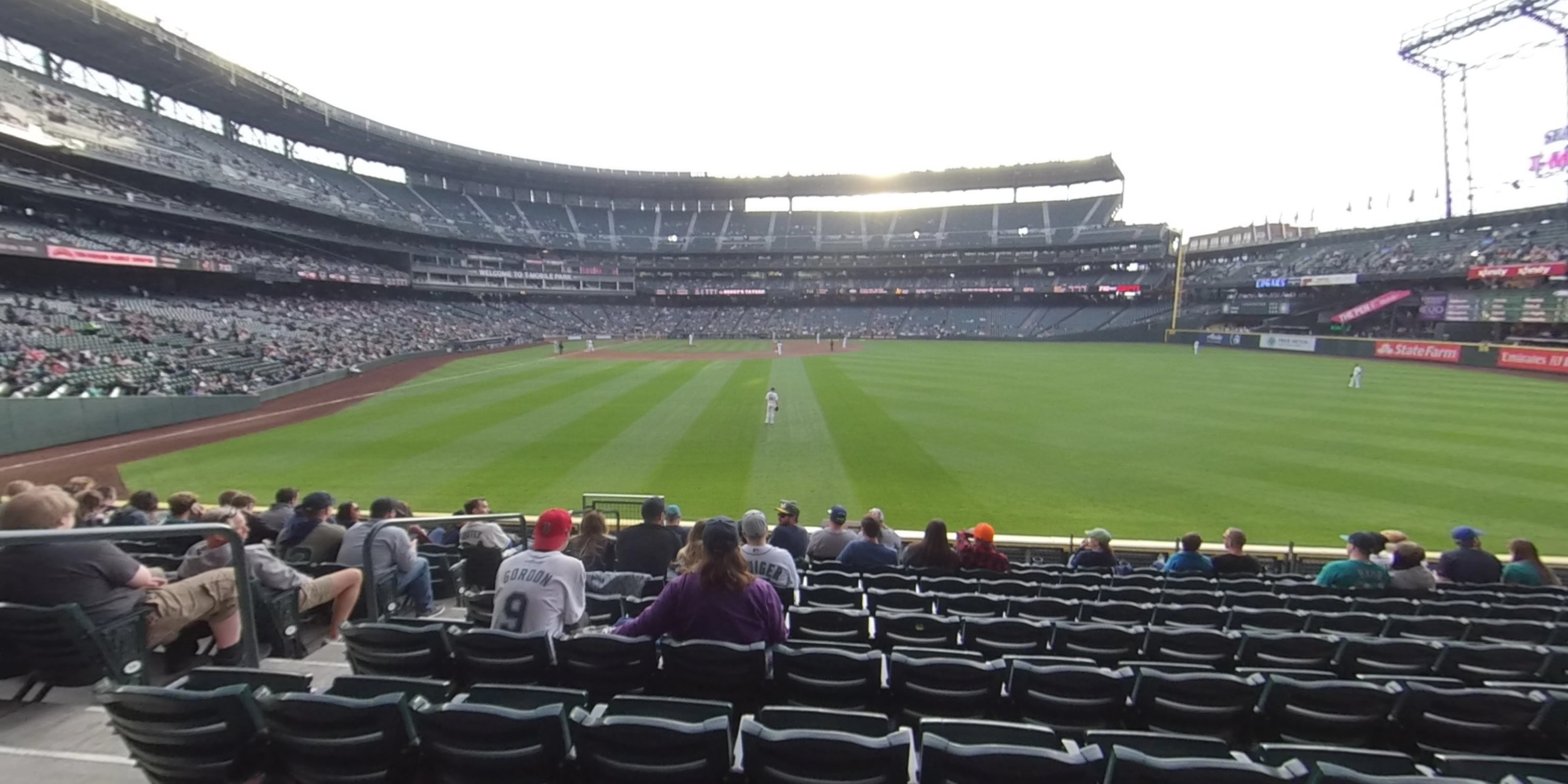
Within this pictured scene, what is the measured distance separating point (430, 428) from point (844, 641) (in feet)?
67.7

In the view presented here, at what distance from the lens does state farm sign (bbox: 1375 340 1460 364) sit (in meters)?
40.5

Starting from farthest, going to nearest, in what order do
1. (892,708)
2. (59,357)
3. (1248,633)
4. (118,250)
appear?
(118,250), (59,357), (1248,633), (892,708)

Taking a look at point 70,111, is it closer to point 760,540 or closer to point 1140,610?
point 760,540

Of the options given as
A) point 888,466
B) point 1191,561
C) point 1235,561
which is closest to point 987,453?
point 888,466

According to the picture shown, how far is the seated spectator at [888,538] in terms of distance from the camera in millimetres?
8797

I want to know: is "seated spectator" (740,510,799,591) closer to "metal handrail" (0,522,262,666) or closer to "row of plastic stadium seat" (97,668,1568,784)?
"row of plastic stadium seat" (97,668,1568,784)

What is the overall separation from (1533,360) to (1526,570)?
4216 cm

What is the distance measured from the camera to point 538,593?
4.47 m

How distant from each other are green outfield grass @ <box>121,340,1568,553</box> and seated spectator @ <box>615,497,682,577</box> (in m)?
5.67

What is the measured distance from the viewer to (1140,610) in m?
6.16

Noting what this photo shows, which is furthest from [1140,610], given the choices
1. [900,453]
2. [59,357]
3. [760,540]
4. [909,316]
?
[909,316]

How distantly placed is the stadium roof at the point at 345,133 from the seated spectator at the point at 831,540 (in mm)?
48030

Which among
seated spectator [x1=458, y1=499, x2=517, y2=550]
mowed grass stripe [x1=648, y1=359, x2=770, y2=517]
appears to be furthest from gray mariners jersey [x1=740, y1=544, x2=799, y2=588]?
mowed grass stripe [x1=648, y1=359, x2=770, y2=517]

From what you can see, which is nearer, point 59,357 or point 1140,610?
point 1140,610
